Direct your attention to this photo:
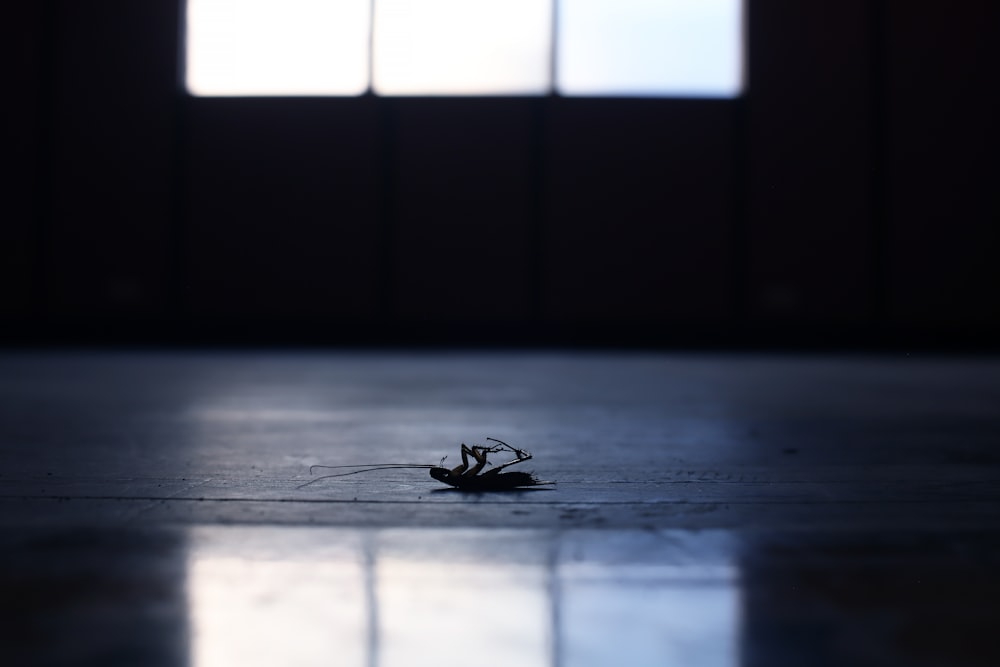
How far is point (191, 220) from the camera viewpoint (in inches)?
266

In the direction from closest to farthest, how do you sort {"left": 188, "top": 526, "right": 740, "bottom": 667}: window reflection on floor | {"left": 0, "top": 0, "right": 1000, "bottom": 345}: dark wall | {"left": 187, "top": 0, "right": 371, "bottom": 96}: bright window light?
{"left": 188, "top": 526, "right": 740, "bottom": 667}: window reflection on floor → {"left": 0, "top": 0, "right": 1000, "bottom": 345}: dark wall → {"left": 187, "top": 0, "right": 371, "bottom": 96}: bright window light

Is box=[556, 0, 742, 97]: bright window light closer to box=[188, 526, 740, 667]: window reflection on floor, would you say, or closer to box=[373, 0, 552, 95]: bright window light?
box=[373, 0, 552, 95]: bright window light

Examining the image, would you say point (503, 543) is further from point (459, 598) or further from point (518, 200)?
point (518, 200)

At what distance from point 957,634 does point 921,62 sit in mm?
6990

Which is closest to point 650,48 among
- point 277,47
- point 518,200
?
point 518,200

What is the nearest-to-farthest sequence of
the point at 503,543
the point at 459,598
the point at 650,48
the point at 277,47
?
1. the point at 459,598
2. the point at 503,543
3. the point at 650,48
4. the point at 277,47

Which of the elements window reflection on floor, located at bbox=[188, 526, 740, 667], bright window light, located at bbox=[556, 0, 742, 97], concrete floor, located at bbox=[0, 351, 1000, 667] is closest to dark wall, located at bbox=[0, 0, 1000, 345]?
bright window light, located at bbox=[556, 0, 742, 97]

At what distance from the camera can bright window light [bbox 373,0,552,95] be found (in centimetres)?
664

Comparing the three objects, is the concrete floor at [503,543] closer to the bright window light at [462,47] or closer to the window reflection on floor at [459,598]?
the window reflection on floor at [459,598]

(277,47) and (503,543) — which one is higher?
(277,47)

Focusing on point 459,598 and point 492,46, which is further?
point 492,46

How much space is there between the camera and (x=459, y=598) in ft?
2.69

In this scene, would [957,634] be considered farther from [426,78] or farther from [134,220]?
[134,220]

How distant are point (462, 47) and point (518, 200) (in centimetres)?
132
